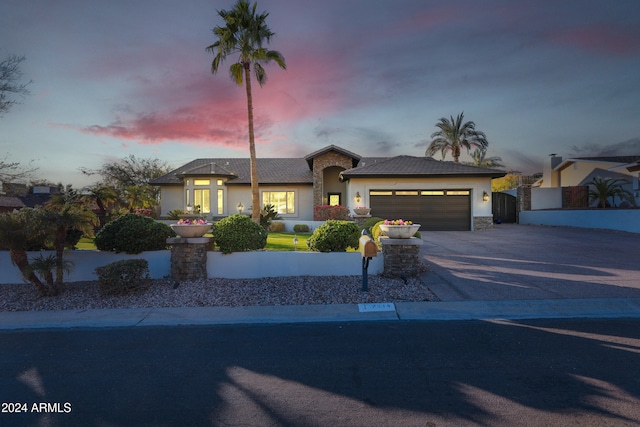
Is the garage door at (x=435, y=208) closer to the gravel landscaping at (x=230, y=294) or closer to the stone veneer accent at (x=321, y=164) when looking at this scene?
the stone veneer accent at (x=321, y=164)

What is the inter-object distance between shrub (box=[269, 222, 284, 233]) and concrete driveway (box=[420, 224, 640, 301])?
1037 cm

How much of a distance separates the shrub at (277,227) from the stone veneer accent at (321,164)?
415 centimetres

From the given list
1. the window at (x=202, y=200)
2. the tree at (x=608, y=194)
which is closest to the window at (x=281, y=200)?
the window at (x=202, y=200)

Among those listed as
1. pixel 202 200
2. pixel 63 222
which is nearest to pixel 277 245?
pixel 63 222

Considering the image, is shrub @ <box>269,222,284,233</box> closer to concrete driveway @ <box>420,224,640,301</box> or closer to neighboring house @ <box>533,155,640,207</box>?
concrete driveway @ <box>420,224,640,301</box>

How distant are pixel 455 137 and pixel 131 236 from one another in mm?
36264

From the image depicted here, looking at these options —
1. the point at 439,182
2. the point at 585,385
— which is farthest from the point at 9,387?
the point at 439,182

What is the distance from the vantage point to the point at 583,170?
3142 cm

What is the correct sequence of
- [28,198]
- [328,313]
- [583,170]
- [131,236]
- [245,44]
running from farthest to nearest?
1. [28,198]
2. [583,170]
3. [245,44]
4. [131,236]
5. [328,313]

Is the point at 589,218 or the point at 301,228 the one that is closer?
the point at 301,228

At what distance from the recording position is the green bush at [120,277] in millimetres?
7547

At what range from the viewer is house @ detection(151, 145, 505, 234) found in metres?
21.0

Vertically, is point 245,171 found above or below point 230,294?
above

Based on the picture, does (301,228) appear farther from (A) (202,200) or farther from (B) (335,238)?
(B) (335,238)
